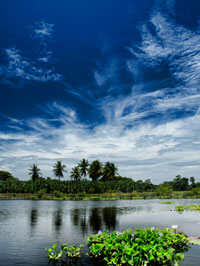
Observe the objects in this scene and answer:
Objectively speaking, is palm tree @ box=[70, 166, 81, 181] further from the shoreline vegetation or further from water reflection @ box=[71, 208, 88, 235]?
water reflection @ box=[71, 208, 88, 235]

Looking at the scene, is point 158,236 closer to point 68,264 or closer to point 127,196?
point 68,264

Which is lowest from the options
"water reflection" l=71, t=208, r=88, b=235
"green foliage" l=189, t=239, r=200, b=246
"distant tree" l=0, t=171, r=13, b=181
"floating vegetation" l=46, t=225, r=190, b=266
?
"water reflection" l=71, t=208, r=88, b=235

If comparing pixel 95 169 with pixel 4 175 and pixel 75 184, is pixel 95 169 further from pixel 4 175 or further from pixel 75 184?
pixel 4 175

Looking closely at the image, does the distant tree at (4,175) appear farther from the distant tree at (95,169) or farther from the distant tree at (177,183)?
the distant tree at (177,183)

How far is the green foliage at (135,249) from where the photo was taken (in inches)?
443

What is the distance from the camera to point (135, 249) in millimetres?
11586

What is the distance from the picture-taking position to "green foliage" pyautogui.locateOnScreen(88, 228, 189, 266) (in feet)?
36.9

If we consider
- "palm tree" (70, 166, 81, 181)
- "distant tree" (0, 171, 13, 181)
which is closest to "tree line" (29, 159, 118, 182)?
"palm tree" (70, 166, 81, 181)

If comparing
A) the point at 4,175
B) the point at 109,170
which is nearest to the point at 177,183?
the point at 109,170

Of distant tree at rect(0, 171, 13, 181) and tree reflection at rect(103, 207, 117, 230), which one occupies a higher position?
distant tree at rect(0, 171, 13, 181)

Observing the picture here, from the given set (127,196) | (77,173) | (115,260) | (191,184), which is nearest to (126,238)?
(115,260)

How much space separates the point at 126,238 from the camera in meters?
12.4

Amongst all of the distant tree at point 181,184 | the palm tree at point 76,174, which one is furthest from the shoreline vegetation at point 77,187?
the distant tree at point 181,184

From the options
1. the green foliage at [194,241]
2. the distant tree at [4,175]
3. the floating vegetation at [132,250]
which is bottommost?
the green foliage at [194,241]
